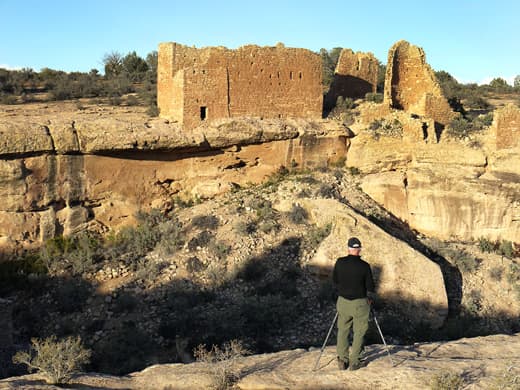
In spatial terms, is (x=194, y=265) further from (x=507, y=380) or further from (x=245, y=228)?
(x=507, y=380)

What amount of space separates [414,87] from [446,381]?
12156 mm

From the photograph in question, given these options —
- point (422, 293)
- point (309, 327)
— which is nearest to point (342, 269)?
point (309, 327)

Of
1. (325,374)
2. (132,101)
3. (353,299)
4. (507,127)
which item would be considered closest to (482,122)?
(507,127)

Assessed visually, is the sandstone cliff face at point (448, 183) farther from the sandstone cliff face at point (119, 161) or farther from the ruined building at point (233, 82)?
the ruined building at point (233, 82)

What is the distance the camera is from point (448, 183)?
1404 cm

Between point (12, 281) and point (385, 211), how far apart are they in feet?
30.2

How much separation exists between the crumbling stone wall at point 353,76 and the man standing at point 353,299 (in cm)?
1139

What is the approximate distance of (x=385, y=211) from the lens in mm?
14367

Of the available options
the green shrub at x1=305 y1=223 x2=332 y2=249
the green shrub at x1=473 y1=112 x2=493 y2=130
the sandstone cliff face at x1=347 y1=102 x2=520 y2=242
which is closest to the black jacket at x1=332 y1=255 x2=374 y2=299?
the green shrub at x1=305 y1=223 x2=332 y2=249

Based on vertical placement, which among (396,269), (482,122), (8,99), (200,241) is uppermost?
(8,99)

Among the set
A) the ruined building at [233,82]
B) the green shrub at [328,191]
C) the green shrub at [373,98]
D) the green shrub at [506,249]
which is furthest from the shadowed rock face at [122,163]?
the green shrub at [506,249]

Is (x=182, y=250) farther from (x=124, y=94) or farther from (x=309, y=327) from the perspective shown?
(x=124, y=94)

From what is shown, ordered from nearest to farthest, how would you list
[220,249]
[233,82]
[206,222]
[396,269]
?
[396,269] < [220,249] < [206,222] < [233,82]

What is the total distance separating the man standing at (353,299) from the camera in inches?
230
